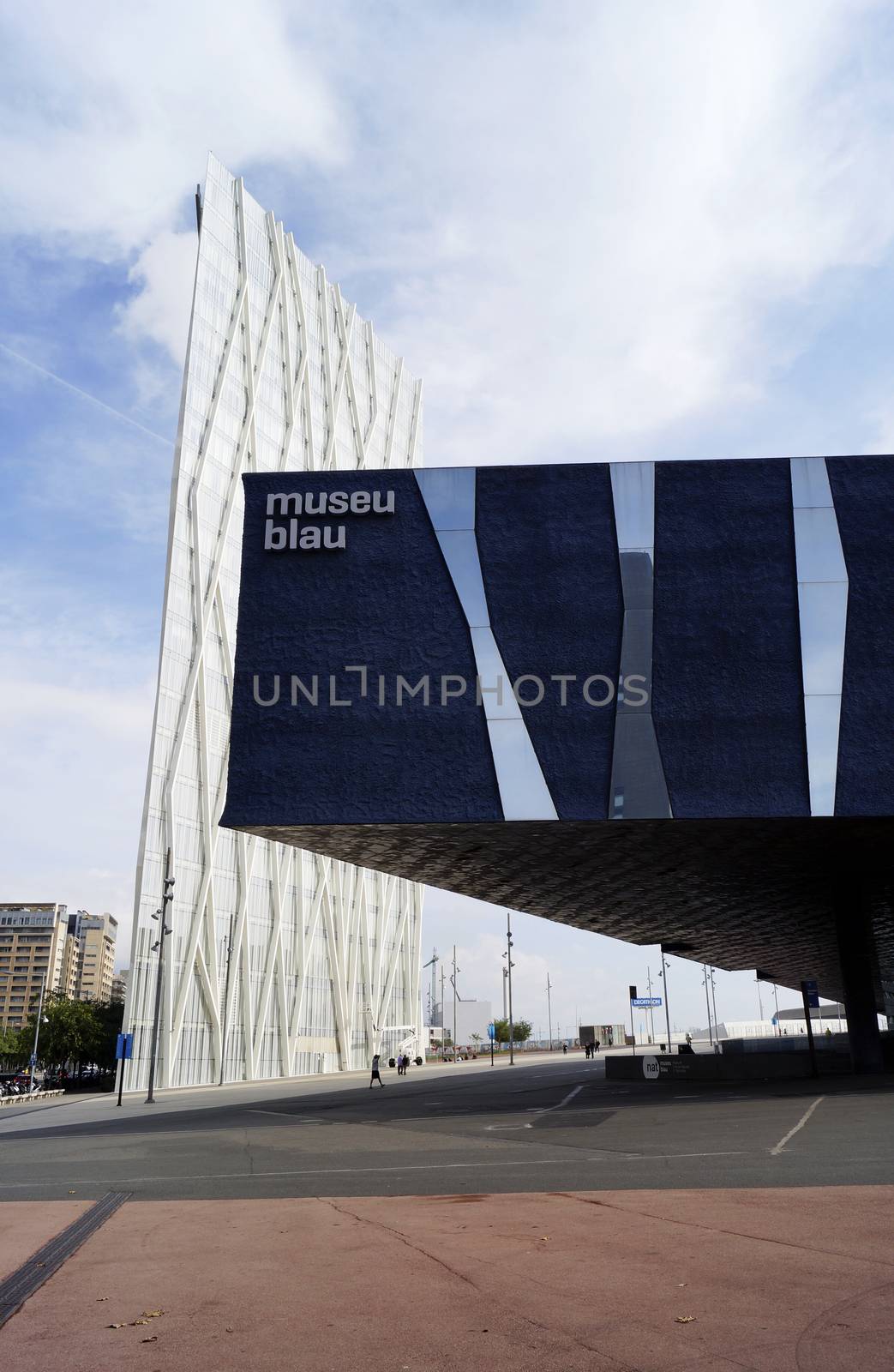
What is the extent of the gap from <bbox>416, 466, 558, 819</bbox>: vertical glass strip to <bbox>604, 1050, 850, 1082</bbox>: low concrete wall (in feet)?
60.1

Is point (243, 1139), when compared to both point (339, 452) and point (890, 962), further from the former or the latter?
point (339, 452)

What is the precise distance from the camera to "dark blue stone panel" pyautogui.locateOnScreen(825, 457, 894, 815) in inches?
1082

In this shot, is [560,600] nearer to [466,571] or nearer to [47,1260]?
[466,571]

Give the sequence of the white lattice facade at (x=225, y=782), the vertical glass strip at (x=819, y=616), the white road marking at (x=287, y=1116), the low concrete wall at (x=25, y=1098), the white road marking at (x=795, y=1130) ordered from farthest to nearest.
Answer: the white lattice facade at (x=225, y=782)
the low concrete wall at (x=25, y=1098)
the vertical glass strip at (x=819, y=616)
the white road marking at (x=287, y=1116)
the white road marking at (x=795, y=1130)

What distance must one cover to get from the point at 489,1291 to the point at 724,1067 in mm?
36753

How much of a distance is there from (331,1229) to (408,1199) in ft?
7.10

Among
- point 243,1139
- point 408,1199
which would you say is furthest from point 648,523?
point 408,1199

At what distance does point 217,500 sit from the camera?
225 ft

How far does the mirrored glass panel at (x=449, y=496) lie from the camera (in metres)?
30.6

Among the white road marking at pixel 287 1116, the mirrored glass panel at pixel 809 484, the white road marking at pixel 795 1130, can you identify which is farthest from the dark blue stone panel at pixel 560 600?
Result: the white road marking at pixel 287 1116

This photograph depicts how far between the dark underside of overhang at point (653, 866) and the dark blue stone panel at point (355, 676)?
40.1 inches

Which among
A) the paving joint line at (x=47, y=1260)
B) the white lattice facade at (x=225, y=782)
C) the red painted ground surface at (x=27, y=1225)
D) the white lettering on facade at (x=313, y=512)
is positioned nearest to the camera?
the paving joint line at (x=47, y=1260)

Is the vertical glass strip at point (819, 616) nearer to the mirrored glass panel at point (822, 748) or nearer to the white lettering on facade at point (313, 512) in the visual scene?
the mirrored glass panel at point (822, 748)

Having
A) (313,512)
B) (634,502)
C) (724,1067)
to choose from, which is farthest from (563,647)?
(724,1067)
